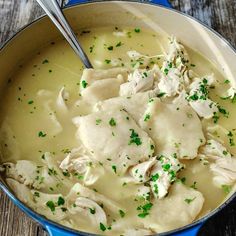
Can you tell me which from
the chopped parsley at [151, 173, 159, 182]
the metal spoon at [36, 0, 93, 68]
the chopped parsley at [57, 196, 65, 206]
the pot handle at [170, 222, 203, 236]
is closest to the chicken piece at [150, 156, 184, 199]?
the chopped parsley at [151, 173, 159, 182]

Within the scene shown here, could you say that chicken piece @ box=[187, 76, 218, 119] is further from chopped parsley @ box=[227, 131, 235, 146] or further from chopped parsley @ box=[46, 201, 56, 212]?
chopped parsley @ box=[46, 201, 56, 212]

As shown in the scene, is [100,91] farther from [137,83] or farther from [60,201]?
[60,201]

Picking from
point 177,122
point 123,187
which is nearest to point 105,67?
point 177,122

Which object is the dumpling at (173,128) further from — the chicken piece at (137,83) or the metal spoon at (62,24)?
the metal spoon at (62,24)

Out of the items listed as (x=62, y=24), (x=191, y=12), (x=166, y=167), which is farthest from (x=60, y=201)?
(x=191, y=12)

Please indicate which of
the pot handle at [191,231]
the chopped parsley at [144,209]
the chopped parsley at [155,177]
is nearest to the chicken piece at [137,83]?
the chopped parsley at [155,177]
